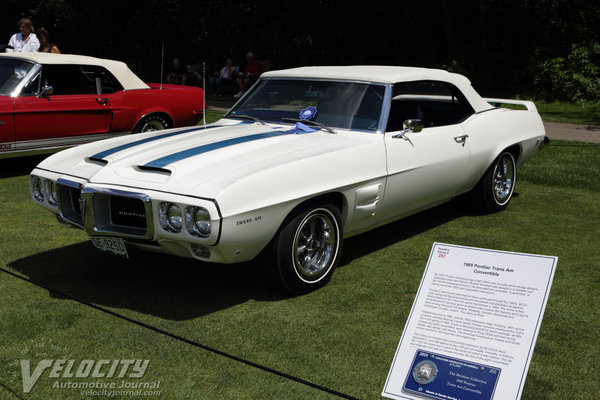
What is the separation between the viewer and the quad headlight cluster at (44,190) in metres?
4.85

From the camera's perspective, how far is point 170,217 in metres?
4.09

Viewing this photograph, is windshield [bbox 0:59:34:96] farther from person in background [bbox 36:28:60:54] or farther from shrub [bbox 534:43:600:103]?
shrub [bbox 534:43:600:103]

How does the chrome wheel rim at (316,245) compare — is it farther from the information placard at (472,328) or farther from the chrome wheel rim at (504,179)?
the chrome wheel rim at (504,179)

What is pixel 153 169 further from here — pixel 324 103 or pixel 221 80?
pixel 221 80

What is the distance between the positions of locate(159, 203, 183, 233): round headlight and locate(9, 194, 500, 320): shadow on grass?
0.34m

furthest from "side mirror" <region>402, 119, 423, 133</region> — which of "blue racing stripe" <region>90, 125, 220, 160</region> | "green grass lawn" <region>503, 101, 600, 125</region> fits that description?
"green grass lawn" <region>503, 101, 600, 125</region>

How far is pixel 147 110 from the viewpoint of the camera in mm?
9219

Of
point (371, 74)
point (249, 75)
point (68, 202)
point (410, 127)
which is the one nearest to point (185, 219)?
point (68, 202)

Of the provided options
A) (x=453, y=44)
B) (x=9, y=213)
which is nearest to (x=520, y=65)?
(x=453, y=44)

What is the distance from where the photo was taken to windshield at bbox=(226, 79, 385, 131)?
5367mm

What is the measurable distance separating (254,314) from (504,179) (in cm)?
369

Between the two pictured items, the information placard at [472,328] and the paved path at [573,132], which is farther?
the paved path at [573,132]

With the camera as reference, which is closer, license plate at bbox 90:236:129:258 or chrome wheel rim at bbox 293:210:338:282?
license plate at bbox 90:236:129:258

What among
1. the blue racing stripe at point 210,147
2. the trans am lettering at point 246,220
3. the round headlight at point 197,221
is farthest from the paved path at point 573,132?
the round headlight at point 197,221
